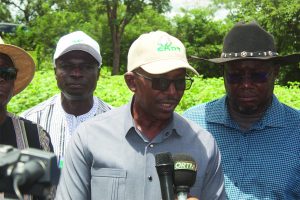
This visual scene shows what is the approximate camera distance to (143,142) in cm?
308

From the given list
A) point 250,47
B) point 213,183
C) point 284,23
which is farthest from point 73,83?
point 284,23

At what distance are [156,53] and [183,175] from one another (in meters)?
0.89

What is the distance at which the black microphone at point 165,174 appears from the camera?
7.64ft

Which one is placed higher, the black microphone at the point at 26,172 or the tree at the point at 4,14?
the black microphone at the point at 26,172

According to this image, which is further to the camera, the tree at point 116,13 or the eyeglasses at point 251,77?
the tree at point 116,13


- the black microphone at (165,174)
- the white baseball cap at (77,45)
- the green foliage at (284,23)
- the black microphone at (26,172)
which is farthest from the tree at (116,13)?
the black microphone at (26,172)

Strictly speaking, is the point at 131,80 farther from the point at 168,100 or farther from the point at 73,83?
the point at 73,83

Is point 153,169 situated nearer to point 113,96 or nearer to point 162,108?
point 162,108

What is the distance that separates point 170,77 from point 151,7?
43.0 meters

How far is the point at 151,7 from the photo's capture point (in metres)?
45.4

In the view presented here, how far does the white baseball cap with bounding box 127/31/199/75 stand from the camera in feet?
10.0

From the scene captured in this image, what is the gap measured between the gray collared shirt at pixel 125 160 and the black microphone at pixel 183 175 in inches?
17.3

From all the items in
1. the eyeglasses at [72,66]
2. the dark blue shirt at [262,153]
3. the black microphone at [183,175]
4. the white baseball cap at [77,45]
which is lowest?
the dark blue shirt at [262,153]

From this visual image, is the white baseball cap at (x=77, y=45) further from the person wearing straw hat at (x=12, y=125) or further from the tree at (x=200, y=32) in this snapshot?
the tree at (x=200, y=32)
